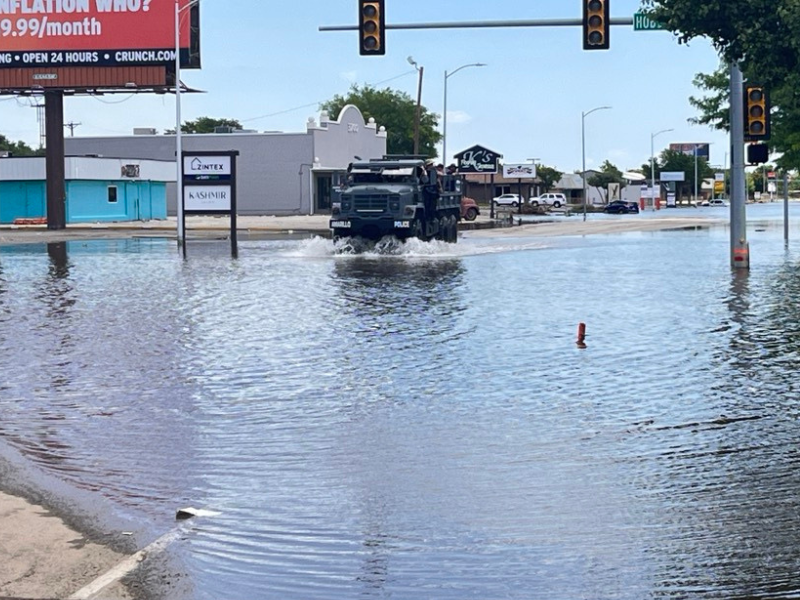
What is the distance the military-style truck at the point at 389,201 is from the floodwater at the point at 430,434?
13.7 meters

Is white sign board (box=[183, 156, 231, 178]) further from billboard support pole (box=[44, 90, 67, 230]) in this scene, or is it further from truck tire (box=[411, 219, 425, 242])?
billboard support pole (box=[44, 90, 67, 230])

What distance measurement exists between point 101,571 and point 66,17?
180ft

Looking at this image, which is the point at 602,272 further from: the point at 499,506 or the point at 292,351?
the point at 499,506

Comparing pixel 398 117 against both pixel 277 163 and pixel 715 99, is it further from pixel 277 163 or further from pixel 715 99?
pixel 715 99

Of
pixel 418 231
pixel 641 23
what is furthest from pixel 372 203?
pixel 641 23

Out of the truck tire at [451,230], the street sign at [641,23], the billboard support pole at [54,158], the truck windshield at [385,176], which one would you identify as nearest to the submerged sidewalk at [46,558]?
the street sign at [641,23]

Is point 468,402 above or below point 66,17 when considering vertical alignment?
below

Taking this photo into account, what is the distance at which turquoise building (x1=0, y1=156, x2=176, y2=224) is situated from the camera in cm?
7044

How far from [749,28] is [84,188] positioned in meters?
58.0

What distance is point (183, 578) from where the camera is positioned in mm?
6656

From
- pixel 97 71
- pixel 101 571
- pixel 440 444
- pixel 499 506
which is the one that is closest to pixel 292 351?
pixel 440 444

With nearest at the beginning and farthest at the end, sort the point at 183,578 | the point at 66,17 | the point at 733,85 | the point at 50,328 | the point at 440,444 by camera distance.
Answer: the point at 183,578 → the point at 440,444 → the point at 50,328 → the point at 733,85 → the point at 66,17

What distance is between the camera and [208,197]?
41844mm

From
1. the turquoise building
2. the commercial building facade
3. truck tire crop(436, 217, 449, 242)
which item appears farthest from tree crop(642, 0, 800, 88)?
the commercial building facade
